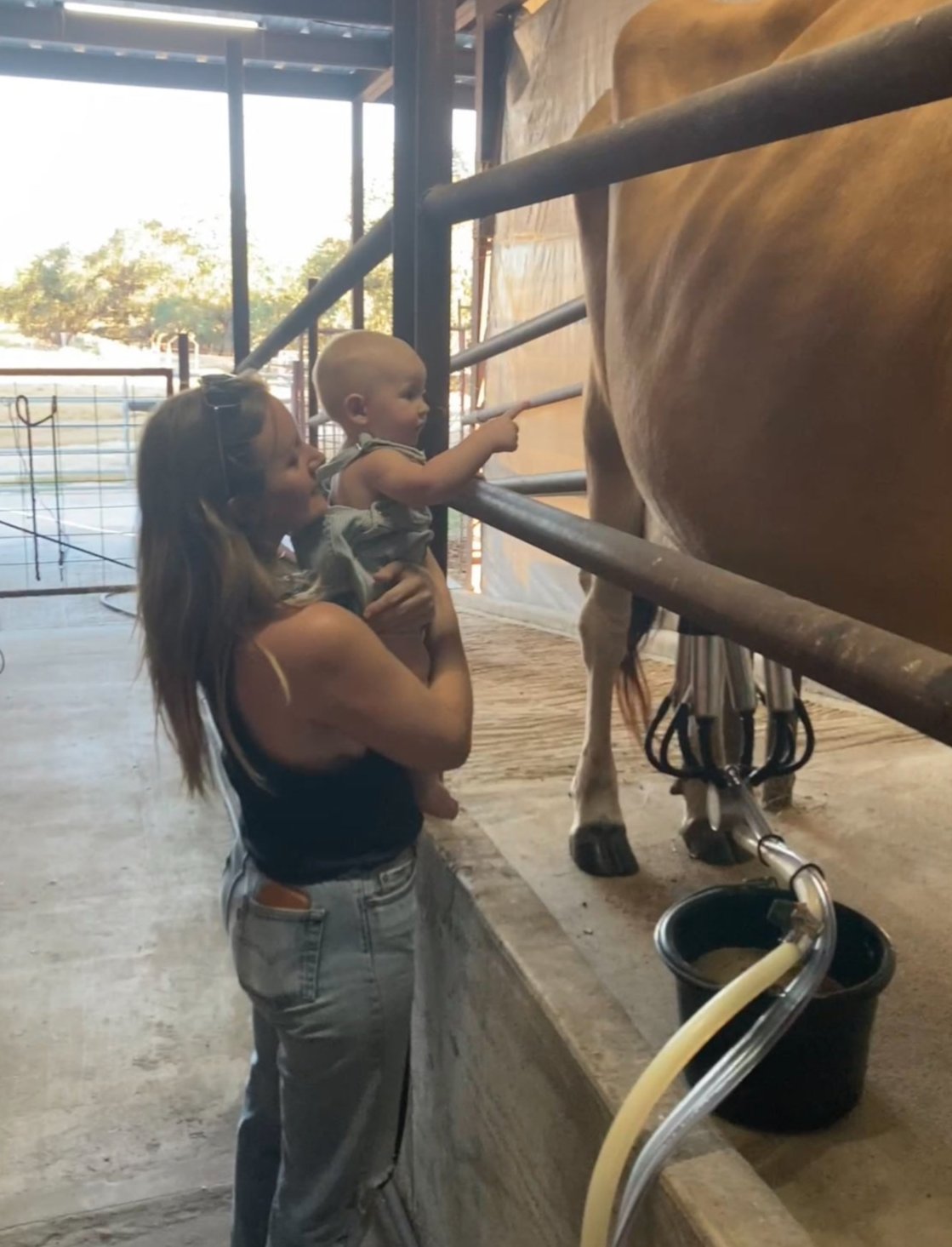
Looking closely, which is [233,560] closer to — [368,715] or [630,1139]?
[368,715]

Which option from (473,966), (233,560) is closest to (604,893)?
(473,966)

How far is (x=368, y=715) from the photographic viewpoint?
3.62 feet

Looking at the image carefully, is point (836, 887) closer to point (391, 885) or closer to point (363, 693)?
point (391, 885)

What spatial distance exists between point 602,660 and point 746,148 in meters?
1.43

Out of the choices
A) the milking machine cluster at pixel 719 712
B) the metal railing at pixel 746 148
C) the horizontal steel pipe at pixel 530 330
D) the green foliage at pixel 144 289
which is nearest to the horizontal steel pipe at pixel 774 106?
the metal railing at pixel 746 148

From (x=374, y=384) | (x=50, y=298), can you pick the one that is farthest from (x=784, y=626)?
(x=50, y=298)

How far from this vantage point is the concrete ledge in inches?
34.6

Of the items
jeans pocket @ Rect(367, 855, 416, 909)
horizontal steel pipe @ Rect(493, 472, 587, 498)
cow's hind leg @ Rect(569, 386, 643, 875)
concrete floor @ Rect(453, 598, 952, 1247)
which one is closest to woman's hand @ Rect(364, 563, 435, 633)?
jeans pocket @ Rect(367, 855, 416, 909)

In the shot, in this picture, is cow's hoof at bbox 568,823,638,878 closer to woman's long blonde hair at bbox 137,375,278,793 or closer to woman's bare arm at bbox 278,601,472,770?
woman's bare arm at bbox 278,601,472,770

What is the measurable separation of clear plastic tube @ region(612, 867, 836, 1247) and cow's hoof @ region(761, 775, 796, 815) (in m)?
0.97

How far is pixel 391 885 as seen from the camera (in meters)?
1.24

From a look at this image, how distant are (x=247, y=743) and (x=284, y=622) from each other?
0.15 m

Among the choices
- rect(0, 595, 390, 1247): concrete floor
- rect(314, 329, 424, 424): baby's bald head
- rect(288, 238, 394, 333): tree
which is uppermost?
rect(288, 238, 394, 333): tree

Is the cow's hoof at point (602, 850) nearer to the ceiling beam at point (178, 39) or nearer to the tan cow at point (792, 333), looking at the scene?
the tan cow at point (792, 333)
